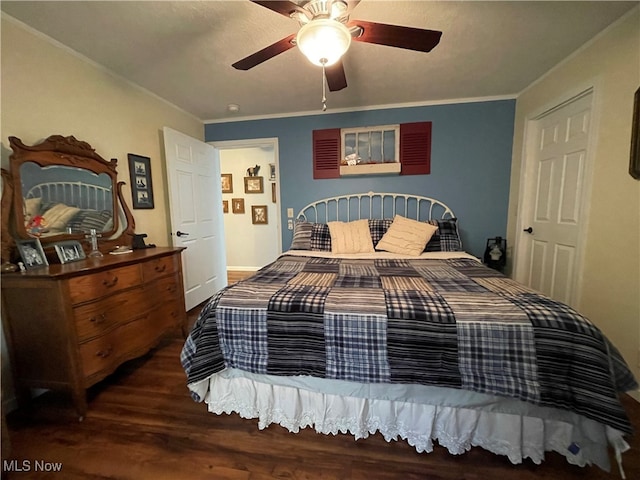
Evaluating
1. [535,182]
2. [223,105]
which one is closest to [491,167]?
[535,182]

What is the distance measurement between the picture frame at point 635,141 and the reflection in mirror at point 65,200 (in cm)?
359

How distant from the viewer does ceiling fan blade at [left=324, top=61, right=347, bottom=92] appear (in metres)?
1.63

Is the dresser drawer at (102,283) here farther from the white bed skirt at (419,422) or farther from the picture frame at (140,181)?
the picture frame at (140,181)

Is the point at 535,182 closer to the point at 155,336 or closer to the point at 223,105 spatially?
the point at 223,105

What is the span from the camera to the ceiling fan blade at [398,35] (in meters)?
1.27

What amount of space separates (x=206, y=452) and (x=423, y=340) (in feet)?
3.84

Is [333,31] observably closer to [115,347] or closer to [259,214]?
[115,347]

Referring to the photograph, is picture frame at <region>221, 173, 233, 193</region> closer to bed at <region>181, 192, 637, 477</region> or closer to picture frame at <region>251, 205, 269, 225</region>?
picture frame at <region>251, 205, 269, 225</region>

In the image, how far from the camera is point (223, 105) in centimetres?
291

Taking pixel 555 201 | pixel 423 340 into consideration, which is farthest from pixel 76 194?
pixel 555 201

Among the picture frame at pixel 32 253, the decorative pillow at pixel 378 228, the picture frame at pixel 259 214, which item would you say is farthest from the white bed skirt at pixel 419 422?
the picture frame at pixel 259 214

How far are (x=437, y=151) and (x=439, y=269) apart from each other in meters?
1.72

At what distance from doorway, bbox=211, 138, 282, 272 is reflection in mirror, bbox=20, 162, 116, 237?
262cm

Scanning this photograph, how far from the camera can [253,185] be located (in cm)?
468
